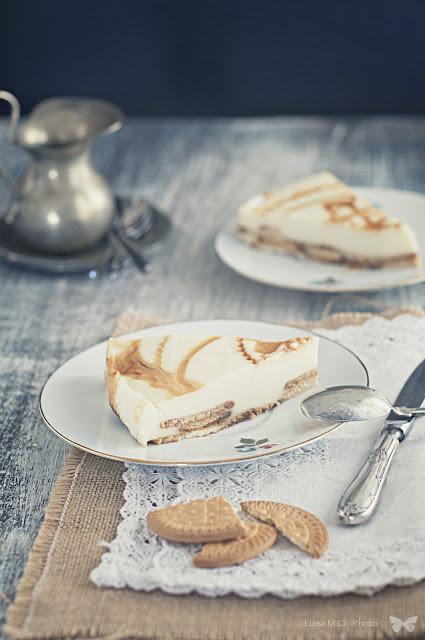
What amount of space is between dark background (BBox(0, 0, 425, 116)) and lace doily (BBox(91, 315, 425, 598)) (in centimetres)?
190

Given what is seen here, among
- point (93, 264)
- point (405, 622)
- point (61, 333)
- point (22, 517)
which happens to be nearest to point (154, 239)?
point (93, 264)

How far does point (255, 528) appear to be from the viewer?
1.14 meters

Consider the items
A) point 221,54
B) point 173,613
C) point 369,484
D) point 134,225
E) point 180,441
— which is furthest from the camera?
point 221,54

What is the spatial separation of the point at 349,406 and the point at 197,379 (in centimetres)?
21

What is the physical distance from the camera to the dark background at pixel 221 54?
306 cm

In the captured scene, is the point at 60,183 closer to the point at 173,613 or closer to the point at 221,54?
the point at 173,613

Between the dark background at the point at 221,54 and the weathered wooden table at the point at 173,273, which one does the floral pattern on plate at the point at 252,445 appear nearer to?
the weathered wooden table at the point at 173,273

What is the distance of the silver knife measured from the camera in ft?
3.82

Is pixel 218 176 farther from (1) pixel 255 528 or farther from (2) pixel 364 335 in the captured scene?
(1) pixel 255 528

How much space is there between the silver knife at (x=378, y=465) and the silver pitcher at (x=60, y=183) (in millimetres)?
871

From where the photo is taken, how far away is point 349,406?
1.30 m

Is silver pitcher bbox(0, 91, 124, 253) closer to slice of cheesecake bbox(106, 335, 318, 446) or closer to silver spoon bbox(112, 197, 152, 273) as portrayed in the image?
silver spoon bbox(112, 197, 152, 273)

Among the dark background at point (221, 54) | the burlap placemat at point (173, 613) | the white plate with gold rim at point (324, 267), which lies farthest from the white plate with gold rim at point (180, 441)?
the dark background at point (221, 54)

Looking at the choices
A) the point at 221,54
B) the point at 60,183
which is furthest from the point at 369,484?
the point at 221,54
